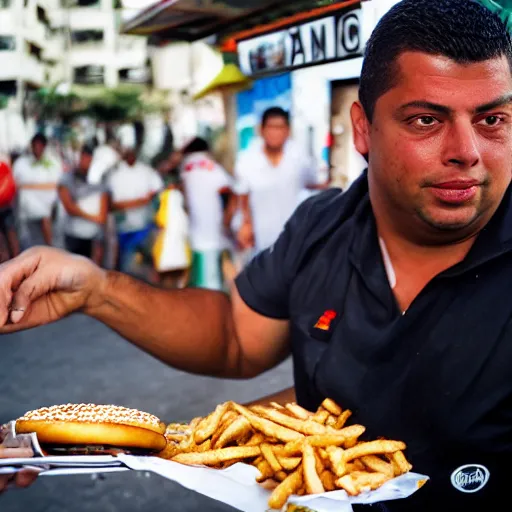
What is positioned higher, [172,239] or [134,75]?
[134,75]

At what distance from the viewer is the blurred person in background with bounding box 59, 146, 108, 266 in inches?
180

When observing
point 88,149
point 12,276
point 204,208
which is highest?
point 88,149

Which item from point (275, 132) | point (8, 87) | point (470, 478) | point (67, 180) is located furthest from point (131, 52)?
point (67, 180)

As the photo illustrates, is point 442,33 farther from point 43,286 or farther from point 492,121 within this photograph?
point 43,286

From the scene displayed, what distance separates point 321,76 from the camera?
1.79 m

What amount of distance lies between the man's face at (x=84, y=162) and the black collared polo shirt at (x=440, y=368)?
4.25m

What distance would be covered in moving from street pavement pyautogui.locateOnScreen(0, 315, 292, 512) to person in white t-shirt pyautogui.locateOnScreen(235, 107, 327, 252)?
3.17 ft

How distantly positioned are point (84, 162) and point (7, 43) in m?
3.10

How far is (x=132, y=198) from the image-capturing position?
5.02m

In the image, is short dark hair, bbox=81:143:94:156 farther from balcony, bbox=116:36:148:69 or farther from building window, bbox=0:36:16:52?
building window, bbox=0:36:16:52

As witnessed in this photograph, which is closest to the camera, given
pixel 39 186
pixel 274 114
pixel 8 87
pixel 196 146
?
pixel 274 114

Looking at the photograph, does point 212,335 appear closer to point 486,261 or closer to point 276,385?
point 486,261

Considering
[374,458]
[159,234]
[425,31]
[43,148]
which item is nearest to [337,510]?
[374,458]

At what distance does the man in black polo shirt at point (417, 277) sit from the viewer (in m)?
1.37
